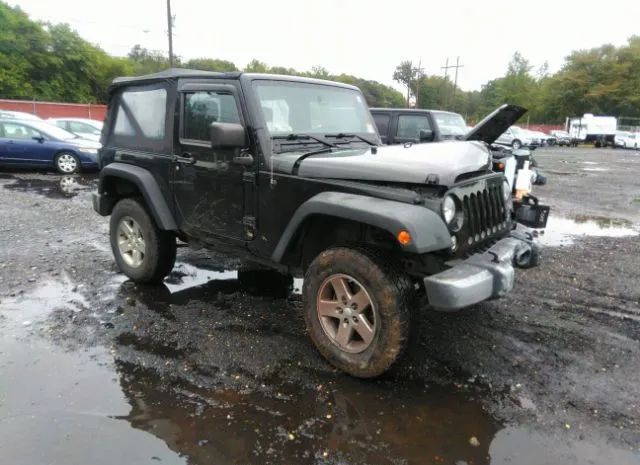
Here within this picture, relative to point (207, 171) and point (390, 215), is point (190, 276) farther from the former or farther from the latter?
point (390, 215)

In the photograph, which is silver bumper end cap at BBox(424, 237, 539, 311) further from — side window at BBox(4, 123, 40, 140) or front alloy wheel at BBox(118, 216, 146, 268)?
side window at BBox(4, 123, 40, 140)

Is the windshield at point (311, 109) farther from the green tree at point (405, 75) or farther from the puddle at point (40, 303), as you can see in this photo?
the green tree at point (405, 75)

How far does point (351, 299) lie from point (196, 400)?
1.19 meters

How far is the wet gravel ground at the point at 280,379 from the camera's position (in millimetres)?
2697

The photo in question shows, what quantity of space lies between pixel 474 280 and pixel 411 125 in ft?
27.1

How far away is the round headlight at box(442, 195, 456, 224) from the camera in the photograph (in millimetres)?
3061

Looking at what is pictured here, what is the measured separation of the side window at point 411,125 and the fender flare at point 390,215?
25.4 feet

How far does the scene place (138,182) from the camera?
15.1ft

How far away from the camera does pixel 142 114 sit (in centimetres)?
478

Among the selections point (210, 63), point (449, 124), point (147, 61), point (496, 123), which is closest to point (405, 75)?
point (210, 63)

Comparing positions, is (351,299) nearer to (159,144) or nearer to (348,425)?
(348,425)

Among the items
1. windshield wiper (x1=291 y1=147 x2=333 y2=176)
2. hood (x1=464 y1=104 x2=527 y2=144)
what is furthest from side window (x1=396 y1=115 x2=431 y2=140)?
windshield wiper (x1=291 y1=147 x2=333 y2=176)

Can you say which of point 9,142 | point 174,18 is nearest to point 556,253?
point 9,142

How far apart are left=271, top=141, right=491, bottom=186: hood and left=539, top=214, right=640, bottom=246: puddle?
4.06 metres
